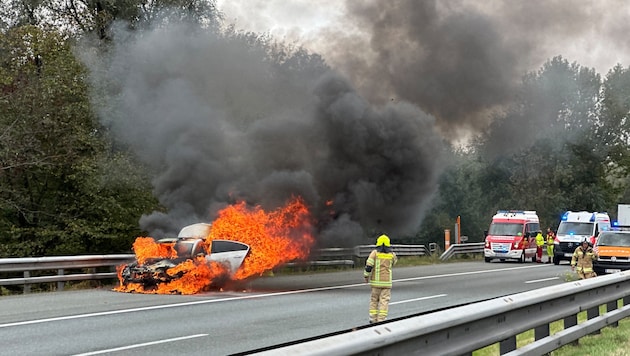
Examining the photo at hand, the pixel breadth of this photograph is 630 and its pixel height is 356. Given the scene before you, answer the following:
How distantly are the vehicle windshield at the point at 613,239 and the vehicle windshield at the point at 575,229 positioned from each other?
7.77 m

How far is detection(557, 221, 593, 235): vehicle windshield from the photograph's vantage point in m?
34.5

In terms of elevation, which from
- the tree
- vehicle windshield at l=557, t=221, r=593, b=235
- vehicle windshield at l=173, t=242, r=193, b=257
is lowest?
vehicle windshield at l=173, t=242, r=193, b=257

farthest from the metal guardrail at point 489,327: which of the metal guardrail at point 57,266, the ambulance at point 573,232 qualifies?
the ambulance at point 573,232

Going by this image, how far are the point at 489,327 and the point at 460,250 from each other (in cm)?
3322

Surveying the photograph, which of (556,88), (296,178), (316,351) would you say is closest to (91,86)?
(296,178)

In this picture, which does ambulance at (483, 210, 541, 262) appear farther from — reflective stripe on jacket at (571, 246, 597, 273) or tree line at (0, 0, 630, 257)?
reflective stripe on jacket at (571, 246, 597, 273)

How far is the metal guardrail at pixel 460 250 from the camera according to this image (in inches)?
1434

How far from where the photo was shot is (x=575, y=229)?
1366 inches

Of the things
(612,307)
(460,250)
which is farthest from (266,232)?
(460,250)

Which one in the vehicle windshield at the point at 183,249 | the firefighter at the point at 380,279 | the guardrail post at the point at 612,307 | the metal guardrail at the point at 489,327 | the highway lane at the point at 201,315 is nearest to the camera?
the metal guardrail at the point at 489,327

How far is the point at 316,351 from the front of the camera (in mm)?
3750

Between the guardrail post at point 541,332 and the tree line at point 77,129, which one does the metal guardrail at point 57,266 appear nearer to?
the tree line at point 77,129

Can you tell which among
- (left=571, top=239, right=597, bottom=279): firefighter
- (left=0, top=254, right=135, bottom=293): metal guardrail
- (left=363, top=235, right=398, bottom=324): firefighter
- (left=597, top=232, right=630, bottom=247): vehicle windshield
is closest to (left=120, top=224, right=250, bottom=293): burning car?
(left=0, top=254, right=135, bottom=293): metal guardrail

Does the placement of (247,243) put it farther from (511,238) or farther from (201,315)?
(511,238)
